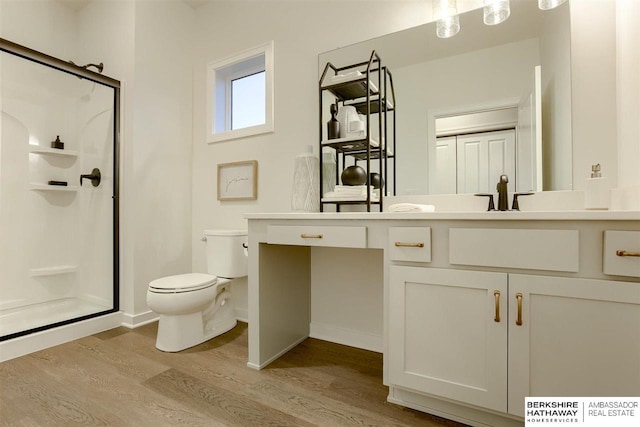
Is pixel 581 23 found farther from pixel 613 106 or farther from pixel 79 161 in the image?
pixel 79 161

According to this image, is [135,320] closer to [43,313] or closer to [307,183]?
[43,313]

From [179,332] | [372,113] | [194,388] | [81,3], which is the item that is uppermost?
[81,3]

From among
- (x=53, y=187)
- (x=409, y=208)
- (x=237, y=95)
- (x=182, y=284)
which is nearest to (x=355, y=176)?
(x=409, y=208)

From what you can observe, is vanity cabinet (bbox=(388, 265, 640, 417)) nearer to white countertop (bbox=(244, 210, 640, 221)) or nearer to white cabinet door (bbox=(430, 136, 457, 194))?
white countertop (bbox=(244, 210, 640, 221))

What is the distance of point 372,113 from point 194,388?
177 centimetres

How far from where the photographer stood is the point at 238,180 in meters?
2.44

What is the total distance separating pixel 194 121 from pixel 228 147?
50cm

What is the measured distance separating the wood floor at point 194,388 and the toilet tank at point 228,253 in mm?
494

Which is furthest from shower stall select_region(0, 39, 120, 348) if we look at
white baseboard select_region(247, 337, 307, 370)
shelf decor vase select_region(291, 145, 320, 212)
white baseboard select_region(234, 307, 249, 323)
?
shelf decor vase select_region(291, 145, 320, 212)

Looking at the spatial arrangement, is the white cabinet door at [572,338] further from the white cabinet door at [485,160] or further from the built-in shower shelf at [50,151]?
the built-in shower shelf at [50,151]

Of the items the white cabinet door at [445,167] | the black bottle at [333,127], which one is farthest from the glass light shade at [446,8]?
the black bottle at [333,127]

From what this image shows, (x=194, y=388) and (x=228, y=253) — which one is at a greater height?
(x=228, y=253)

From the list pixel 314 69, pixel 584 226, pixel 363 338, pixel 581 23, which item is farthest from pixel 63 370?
pixel 581 23

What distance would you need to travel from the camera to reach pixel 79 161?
2.63m
